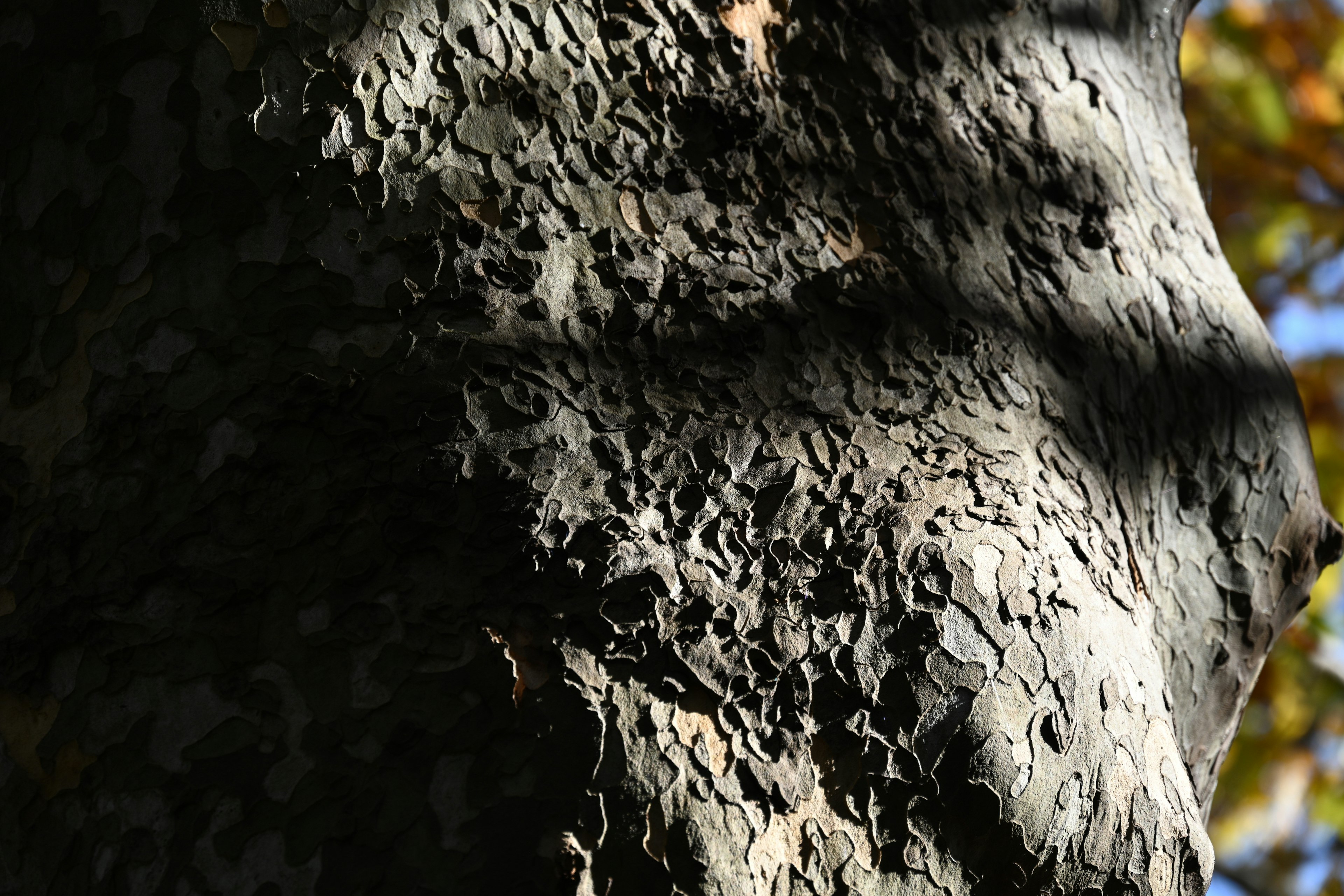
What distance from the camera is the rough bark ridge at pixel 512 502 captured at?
707 millimetres

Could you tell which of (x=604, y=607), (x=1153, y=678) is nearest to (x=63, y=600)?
(x=604, y=607)

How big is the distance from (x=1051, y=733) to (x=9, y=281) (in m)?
0.97

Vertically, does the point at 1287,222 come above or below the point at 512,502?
above

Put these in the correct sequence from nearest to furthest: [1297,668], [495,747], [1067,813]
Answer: [495,747], [1067,813], [1297,668]

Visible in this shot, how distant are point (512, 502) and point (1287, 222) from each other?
14.1 ft

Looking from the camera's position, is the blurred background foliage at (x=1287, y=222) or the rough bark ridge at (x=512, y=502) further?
the blurred background foliage at (x=1287, y=222)

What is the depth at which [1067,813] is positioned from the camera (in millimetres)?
804

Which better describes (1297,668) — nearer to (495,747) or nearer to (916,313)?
(916,313)

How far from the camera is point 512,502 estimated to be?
741mm

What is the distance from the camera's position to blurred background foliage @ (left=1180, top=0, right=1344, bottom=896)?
11.5 feet

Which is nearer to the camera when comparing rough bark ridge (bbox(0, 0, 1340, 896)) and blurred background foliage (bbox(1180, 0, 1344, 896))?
rough bark ridge (bbox(0, 0, 1340, 896))

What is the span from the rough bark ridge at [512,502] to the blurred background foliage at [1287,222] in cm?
285

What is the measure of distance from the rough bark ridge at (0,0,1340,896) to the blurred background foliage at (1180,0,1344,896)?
2.85 metres

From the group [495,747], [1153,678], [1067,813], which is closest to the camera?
[495,747]
